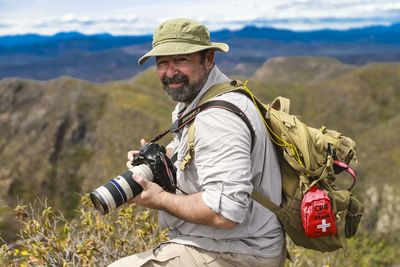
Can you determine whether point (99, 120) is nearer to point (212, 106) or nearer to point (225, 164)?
point (212, 106)

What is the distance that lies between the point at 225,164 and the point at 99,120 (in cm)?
14622

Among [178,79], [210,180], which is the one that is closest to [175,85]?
A: [178,79]

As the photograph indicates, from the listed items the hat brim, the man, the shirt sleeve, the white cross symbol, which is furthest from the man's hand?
the white cross symbol

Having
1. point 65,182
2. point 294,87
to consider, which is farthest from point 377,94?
point 65,182

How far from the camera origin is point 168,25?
3838 mm

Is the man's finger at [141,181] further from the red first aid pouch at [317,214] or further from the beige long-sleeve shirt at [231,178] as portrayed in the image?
the red first aid pouch at [317,214]

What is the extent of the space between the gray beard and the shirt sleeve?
509 millimetres

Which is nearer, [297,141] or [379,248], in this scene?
[297,141]

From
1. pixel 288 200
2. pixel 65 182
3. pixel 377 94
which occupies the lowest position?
pixel 65 182

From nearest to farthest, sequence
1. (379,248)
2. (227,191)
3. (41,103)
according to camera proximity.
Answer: (227,191) < (379,248) < (41,103)

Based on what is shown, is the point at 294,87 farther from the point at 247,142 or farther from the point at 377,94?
the point at 247,142

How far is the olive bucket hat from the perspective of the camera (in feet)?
12.2

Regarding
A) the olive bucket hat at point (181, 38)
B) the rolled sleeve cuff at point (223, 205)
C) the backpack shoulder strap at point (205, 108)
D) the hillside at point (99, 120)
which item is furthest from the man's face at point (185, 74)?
the hillside at point (99, 120)

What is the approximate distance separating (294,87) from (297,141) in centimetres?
18776
